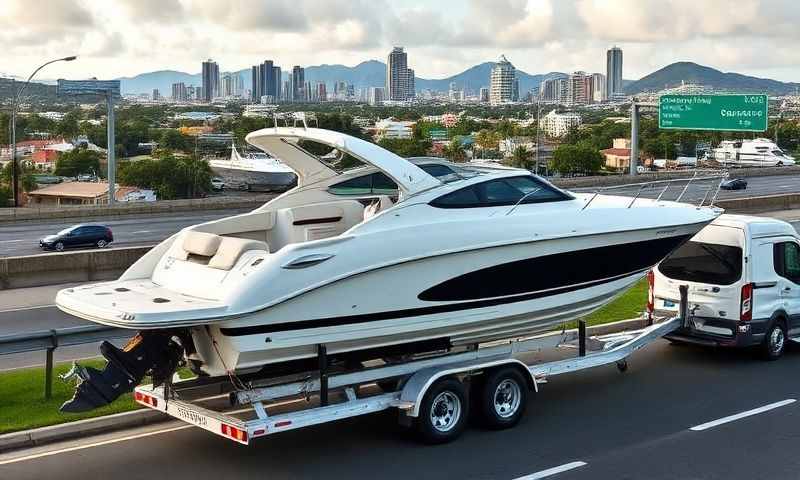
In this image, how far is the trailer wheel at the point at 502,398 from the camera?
10.2 meters

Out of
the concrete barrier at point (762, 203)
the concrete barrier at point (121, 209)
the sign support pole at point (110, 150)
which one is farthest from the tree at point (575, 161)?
the sign support pole at point (110, 150)

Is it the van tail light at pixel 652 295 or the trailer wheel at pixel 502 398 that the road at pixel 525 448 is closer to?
the trailer wheel at pixel 502 398

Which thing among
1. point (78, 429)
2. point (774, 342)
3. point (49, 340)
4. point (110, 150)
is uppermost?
point (110, 150)

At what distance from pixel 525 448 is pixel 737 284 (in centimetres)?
463

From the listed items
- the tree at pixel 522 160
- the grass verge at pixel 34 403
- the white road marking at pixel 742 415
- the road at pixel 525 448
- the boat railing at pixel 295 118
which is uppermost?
the boat railing at pixel 295 118

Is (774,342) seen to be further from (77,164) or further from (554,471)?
(77,164)

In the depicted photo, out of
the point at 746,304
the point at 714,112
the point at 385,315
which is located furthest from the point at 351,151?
the point at 714,112

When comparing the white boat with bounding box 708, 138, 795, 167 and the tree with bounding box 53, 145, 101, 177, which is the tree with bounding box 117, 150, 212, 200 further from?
the white boat with bounding box 708, 138, 795, 167

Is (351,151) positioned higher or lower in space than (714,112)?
lower

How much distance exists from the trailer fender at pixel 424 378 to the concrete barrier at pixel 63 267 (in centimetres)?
1415

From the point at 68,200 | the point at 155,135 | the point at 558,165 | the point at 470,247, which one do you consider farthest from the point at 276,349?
the point at 155,135

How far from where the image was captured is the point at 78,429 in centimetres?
1002

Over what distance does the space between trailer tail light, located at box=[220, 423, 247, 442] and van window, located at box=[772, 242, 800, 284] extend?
26.4ft

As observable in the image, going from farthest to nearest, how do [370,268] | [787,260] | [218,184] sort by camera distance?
1. [218,184]
2. [787,260]
3. [370,268]
